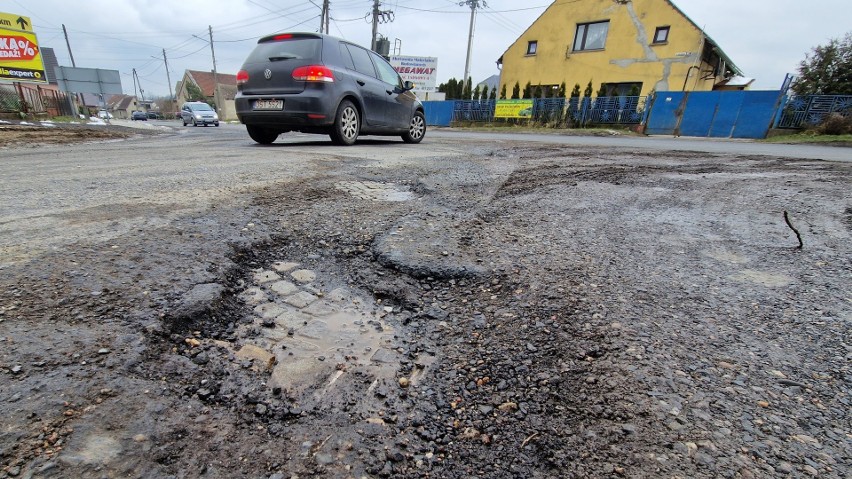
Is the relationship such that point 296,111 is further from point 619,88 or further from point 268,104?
point 619,88

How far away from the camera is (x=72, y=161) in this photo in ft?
14.2

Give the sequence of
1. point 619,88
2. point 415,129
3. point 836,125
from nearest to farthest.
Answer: point 415,129
point 836,125
point 619,88

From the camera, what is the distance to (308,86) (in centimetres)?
529

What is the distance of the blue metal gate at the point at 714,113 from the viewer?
1502 centimetres

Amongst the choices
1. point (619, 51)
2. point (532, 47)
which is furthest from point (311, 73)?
point (532, 47)

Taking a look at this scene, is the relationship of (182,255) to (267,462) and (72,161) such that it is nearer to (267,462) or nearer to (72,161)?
(267,462)

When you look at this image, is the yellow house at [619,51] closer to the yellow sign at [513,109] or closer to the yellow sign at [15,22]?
the yellow sign at [513,109]

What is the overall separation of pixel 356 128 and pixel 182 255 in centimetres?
470

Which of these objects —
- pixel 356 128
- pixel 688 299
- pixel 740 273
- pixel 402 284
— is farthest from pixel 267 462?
pixel 356 128

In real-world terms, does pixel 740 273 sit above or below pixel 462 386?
above

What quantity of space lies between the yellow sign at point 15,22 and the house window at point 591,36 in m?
28.0

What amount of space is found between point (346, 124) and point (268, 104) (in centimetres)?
110

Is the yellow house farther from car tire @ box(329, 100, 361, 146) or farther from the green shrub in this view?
car tire @ box(329, 100, 361, 146)

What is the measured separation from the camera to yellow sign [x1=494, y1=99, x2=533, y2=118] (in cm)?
2155
